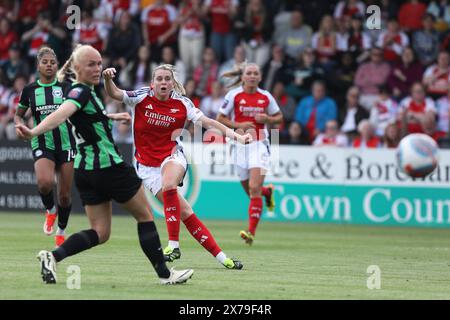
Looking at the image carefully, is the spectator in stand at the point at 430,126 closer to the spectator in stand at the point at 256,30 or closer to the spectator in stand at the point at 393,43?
the spectator in stand at the point at 393,43

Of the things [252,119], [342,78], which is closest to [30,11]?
[342,78]

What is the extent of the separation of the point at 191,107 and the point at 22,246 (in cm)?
382

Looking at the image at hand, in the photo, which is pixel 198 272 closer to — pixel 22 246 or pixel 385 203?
pixel 22 246

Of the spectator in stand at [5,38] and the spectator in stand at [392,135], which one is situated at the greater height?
the spectator in stand at [5,38]

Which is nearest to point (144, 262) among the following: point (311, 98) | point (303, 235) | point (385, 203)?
point (303, 235)

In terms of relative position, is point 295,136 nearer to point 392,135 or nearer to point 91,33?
point 392,135

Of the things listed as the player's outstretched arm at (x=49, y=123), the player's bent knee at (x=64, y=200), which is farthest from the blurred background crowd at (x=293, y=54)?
the player's outstretched arm at (x=49, y=123)

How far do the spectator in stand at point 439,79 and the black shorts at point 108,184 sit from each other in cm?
1403

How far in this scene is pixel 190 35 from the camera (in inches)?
999

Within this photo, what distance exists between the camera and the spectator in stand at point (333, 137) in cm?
2211

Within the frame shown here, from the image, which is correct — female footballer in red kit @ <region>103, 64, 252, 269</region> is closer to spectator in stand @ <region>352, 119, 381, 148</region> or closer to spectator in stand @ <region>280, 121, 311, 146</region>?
spectator in stand @ <region>352, 119, 381, 148</region>

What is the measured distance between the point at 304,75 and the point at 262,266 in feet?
39.4

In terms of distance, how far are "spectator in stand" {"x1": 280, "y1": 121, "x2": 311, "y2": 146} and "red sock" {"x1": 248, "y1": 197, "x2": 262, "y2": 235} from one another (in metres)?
6.45

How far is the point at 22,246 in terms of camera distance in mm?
14484
